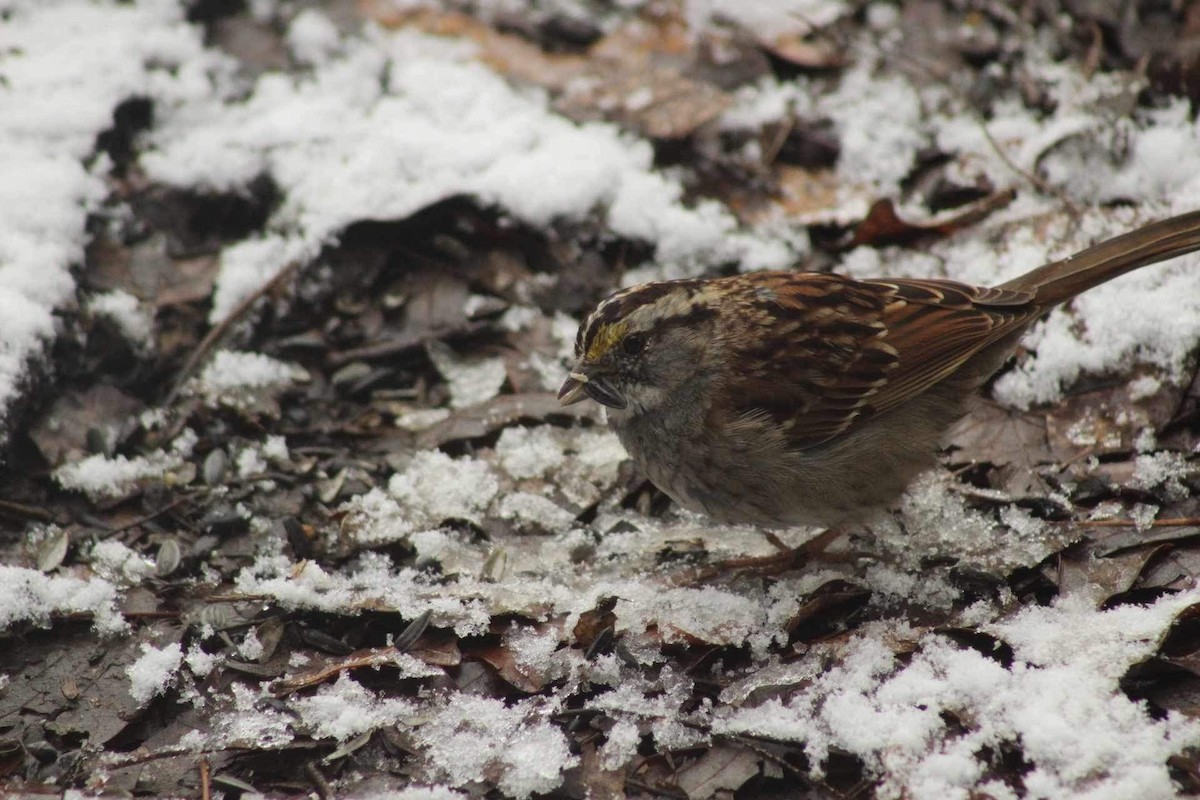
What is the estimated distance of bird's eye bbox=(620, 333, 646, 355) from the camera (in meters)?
3.99

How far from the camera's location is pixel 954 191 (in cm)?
539

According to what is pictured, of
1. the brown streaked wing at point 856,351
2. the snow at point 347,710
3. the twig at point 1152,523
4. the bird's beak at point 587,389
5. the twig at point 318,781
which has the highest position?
the brown streaked wing at point 856,351

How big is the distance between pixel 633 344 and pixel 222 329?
6.69ft

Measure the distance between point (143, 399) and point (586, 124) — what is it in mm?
2590

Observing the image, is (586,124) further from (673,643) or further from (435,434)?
(673,643)

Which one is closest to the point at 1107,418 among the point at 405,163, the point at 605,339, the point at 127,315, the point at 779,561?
the point at 779,561

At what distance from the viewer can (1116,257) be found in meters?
3.97

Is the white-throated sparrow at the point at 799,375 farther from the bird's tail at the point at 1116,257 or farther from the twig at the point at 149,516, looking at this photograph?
the twig at the point at 149,516

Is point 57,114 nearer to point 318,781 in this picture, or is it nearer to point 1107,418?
point 318,781

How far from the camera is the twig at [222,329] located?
Answer: 484cm

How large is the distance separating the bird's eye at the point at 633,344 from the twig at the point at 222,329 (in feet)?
6.34

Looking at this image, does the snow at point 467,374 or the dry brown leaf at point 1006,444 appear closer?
the dry brown leaf at point 1006,444

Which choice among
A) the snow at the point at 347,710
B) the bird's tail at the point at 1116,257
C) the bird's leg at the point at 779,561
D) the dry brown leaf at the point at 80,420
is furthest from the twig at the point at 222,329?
the bird's tail at the point at 1116,257

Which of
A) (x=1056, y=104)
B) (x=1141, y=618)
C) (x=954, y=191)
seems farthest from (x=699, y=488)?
(x=1056, y=104)
